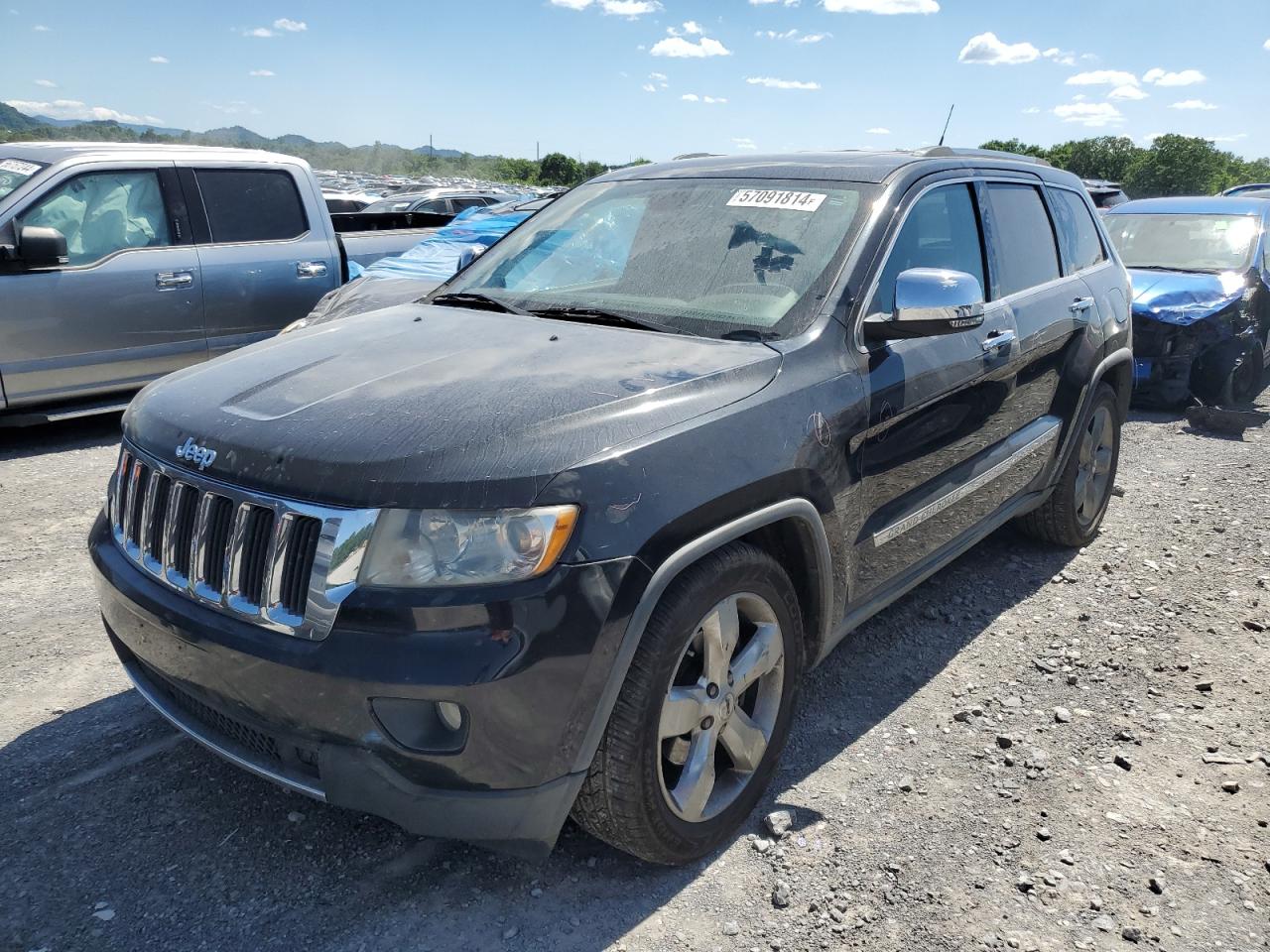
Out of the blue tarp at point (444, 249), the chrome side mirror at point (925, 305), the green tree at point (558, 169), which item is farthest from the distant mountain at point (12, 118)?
the chrome side mirror at point (925, 305)

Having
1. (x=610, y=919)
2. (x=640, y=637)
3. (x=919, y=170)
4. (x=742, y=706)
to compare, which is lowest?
(x=610, y=919)

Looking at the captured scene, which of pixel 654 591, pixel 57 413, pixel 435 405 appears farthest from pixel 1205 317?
pixel 57 413

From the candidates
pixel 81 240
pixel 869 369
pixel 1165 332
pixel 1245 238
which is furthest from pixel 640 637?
pixel 1245 238

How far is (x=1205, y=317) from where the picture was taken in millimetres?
8031

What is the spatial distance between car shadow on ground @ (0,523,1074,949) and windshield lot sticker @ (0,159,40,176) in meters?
4.46

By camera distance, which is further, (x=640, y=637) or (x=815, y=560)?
(x=815, y=560)

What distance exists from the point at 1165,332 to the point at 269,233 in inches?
275

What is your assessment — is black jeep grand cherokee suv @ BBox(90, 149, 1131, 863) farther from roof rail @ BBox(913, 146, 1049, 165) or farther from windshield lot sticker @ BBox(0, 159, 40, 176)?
windshield lot sticker @ BBox(0, 159, 40, 176)

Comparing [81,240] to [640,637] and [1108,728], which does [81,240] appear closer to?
[640,637]

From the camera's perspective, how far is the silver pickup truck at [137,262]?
6117 mm

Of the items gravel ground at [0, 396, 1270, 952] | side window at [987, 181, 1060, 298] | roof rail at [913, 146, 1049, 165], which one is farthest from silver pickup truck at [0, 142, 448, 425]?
side window at [987, 181, 1060, 298]

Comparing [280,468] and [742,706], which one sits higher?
[280,468]

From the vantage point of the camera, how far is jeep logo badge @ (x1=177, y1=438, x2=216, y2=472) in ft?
7.91

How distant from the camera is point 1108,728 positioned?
11.2 ft
